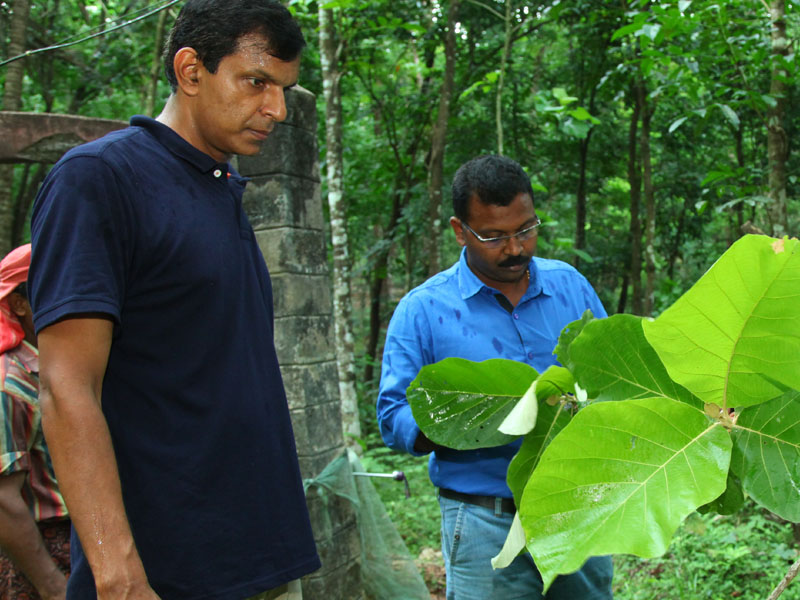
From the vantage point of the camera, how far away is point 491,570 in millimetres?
2008

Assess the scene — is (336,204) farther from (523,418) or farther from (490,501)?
(523,418)

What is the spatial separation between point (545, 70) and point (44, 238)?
854 cm

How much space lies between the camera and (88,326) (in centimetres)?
121

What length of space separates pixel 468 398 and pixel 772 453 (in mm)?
450

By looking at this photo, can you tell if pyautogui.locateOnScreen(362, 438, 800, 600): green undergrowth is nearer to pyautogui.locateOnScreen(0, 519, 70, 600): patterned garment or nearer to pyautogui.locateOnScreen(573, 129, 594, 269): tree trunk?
pyautogui.locateOnScreen(0, 519, 70, 600): patterned garment

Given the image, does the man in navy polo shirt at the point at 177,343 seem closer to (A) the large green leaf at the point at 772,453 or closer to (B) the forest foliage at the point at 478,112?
(A) the large green leaf at the point at 772,453

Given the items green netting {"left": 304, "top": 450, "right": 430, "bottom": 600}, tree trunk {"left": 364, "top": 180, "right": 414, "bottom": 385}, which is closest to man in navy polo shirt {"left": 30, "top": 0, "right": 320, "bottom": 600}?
green netting {"left": 304, "top": 450, "right": 430, "bottom": 600}

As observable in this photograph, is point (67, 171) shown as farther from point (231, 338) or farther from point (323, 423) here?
point (323, 423)

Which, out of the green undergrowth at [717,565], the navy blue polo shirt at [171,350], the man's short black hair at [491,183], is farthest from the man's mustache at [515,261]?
the green undergrowth at [717,565]

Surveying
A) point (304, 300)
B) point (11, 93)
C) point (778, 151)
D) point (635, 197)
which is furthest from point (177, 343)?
point (635, 197)

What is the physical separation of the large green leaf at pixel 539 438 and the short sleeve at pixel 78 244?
70cm

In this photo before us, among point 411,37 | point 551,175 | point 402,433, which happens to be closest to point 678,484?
point 402,433

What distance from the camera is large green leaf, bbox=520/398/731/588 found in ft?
2.18

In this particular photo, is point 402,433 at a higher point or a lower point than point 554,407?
lower
